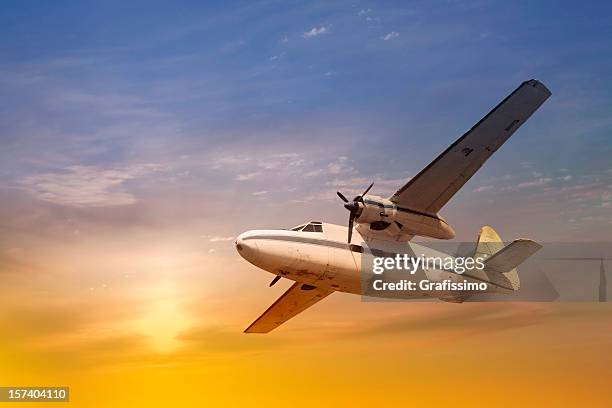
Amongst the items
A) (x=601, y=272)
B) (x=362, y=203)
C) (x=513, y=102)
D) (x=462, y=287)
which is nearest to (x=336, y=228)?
(x=362, y=203)

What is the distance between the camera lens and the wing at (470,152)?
115ft

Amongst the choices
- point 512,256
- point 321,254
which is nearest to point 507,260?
point 512,256

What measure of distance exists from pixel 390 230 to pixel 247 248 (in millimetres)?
7385

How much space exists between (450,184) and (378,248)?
15.3 ft

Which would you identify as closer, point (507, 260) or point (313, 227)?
point (313, 227)

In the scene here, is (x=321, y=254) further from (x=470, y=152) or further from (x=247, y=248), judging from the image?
(x=470, y=152)

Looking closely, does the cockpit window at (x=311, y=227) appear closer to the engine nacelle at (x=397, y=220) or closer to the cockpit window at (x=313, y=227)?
the cockpit window at (x=313, y=227)

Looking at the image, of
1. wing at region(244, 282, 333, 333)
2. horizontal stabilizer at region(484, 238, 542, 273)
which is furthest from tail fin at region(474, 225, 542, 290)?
wing at region(244, 282, 333, 333)

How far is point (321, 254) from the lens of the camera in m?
34.1

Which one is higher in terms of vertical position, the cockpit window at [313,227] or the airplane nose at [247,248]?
the cockpit window at [313,227]

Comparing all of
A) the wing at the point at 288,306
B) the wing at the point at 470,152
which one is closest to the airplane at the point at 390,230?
the wing at the point at 470,152

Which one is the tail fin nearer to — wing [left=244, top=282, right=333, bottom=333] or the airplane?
the airplane

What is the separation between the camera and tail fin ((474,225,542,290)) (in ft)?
125

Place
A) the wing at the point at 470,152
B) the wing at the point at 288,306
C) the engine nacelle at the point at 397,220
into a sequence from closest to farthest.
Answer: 1. the engine nacelle at the point at 397,220
2. the wing at the point at 470,152
3. the wing at the point at 288,306
